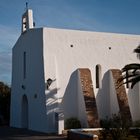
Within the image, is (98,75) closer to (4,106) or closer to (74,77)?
(74,77)

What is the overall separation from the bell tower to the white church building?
0.08 m

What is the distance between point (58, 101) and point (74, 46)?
13.4ft

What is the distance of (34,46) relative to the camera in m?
27.8

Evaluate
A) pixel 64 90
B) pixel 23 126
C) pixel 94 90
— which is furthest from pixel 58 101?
pixel 23 126

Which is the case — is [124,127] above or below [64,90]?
below

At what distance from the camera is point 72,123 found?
84.2ft

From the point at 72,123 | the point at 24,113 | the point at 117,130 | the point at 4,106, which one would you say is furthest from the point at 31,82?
the point at 117,130

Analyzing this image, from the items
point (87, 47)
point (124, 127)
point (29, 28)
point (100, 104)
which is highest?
point (29, 28)

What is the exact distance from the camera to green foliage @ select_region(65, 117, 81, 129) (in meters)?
25.5

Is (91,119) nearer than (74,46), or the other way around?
(91,119)

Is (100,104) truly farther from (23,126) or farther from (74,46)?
(23,126)

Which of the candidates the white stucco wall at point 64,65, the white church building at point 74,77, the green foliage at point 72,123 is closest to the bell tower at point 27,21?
the white church building at point 74,77

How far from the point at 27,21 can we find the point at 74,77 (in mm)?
6398

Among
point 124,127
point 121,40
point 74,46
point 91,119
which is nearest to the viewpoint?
point 124,127
